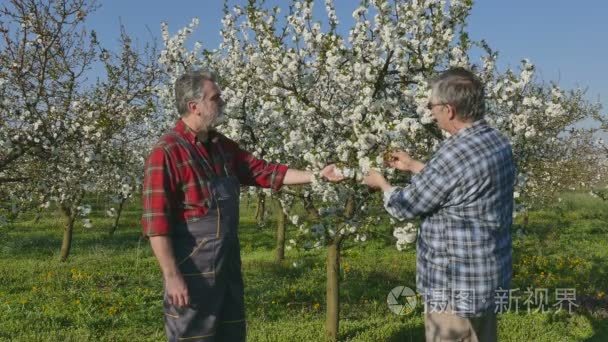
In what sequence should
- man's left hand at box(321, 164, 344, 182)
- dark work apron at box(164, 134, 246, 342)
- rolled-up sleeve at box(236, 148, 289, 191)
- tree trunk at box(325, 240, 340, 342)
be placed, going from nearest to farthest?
dark work apron at box(164, 134, 246, 342) → rolled-up sleeve at box(236, 148, 289, 191) → man's left hand at box(321, 164, 344, 182) → tree trunk at box(325, 240, 340, 342)

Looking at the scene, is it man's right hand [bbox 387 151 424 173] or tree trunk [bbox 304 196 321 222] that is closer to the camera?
man's right hand [bbox 387 151 424 173]

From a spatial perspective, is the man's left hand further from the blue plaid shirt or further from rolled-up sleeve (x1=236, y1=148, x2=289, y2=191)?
the blue plaid shirt

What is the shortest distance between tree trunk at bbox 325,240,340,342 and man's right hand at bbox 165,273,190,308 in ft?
10.4

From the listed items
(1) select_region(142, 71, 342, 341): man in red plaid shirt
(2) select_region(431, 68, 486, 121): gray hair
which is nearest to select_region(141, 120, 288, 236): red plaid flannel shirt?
(1) select_region(142, 71, 342, 341): man in red plaid shirt

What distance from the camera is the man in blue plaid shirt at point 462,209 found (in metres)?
2.87

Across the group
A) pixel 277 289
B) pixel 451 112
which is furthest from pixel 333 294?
pixel 451 112

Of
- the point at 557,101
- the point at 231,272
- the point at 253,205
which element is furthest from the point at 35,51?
the point at 253,205

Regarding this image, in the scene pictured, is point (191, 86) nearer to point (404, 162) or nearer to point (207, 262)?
point (207, 262)

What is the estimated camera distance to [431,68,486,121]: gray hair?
289cm

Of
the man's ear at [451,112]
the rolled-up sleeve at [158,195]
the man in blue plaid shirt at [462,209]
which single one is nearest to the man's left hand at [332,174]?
the man in blue plaid shirt at [462,209]

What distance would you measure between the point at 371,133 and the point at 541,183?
43.0ft

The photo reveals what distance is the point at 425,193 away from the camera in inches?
113

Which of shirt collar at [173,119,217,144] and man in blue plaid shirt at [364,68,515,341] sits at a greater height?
shirt collar at [173,119,217,144]

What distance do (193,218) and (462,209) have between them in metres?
1.45
